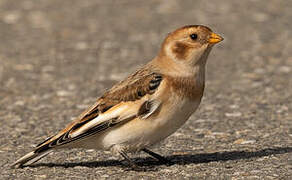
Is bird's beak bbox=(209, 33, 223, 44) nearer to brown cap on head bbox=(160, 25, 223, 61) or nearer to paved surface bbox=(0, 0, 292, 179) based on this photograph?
brown cap on head bbox=(160, 25, 223, 61)

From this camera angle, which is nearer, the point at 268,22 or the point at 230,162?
the point at 230,162

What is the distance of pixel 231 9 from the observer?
14.7 m

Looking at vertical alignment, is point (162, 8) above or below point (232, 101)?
above

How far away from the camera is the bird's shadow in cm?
629

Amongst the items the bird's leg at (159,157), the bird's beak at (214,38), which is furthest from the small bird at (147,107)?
the bird's leg at (159,157)

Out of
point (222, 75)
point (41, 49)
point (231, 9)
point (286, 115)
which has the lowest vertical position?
point (286, 115)

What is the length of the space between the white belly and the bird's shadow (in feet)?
1.40

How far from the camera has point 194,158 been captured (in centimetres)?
643

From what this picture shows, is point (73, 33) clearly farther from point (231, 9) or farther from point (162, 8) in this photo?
point (231, 9)

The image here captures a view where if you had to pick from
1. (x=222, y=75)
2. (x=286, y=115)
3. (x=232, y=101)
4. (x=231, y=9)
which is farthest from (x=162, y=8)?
(x=286, y=115)

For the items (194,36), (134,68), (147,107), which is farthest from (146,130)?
(134,68)

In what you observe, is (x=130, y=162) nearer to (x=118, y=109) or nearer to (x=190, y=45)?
(x=118, y=109)

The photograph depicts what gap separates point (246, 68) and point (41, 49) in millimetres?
3821

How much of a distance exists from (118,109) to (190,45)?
Result: 890mm
